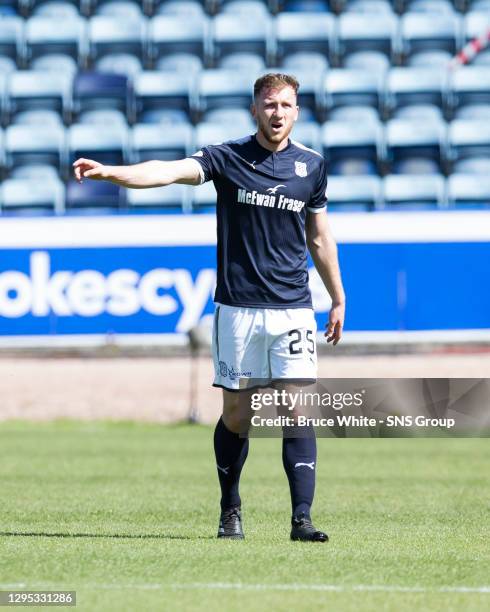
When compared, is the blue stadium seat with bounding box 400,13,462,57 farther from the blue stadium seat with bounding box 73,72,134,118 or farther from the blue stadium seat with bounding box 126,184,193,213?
the blue stadium seat with bounding box 126,184,193,213

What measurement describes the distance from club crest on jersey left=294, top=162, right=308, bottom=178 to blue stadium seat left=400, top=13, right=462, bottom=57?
53.3 feet

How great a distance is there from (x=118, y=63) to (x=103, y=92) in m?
1.08

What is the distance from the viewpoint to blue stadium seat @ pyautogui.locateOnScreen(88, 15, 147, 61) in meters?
22.1

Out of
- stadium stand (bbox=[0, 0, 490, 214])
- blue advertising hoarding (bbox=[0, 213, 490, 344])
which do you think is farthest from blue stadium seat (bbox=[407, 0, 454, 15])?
blue advertising hoarding (bbox=[0, 213, 490, 344])

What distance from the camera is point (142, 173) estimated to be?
6.14 m

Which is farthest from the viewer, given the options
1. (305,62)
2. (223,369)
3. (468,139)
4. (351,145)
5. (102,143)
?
(305,62)

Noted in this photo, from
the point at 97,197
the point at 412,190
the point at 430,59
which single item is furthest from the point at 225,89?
the point at 412,190

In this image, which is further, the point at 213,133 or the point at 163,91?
the point at 163,91

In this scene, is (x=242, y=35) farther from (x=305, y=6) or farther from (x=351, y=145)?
(x=351, y=145)

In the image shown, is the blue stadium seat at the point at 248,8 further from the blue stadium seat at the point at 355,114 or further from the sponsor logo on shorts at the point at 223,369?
the sponsor logo on shorts at the point at 223,369

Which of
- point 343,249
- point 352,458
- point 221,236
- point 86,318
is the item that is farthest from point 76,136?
point 221,236

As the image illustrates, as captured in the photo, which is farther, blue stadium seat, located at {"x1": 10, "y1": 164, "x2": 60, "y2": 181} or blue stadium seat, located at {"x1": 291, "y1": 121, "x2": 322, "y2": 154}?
blue stadium seat, located at {"x1": 10, "y1": 164, "x2": 60, "y2": 181}

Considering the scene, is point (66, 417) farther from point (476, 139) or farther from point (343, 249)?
point (476, 139)

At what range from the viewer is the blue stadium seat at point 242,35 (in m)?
22.0
